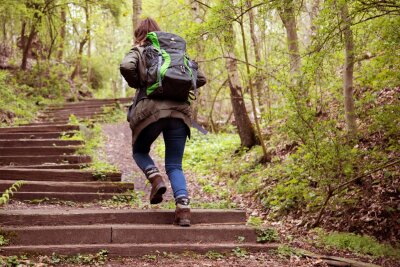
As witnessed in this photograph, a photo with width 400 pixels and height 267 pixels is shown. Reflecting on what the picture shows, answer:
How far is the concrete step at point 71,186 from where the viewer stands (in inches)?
248

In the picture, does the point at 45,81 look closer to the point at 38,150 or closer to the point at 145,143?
the point at 38,150

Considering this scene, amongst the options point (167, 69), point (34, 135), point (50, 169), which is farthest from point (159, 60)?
point (34, 135)

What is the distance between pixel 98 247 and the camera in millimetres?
4344

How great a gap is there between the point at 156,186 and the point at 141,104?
98cm

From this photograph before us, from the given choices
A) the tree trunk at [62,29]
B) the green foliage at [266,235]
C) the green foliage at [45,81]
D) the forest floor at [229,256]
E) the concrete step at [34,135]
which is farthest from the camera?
the tree trunk at [62,29]

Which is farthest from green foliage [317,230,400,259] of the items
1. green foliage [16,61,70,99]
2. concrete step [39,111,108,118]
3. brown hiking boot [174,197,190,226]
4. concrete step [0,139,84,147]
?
green foliage [16,61,70,99]

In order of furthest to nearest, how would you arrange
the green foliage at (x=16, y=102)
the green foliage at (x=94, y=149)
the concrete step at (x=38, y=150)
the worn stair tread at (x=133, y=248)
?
the green foliage at (x=16, y=102) → the concrete step at (x=38, y=150) → the green foliage at (x=94, y=149) → the worn stair tread at (x=133, y=248)

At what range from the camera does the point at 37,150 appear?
8.78 metres

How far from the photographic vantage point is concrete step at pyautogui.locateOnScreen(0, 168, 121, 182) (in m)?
6.95

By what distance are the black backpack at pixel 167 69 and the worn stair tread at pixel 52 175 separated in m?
2.88

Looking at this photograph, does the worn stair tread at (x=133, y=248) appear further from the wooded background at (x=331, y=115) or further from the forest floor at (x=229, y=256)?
the wooded background at (x=331, y=115)

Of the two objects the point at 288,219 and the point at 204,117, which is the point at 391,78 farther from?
the point at 204,117

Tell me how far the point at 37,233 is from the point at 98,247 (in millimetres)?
689

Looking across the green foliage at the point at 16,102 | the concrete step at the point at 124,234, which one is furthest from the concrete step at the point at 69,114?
the concrete step at the point at 124,234
